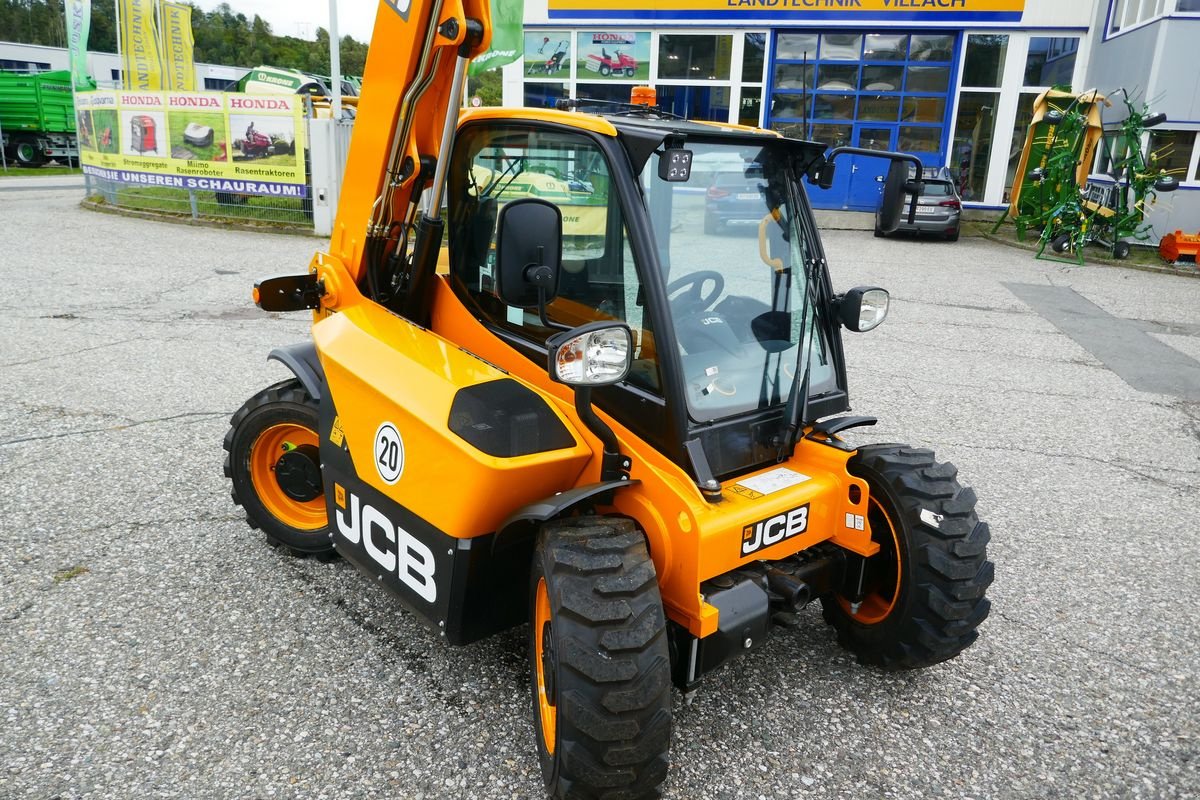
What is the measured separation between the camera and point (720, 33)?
22906mm

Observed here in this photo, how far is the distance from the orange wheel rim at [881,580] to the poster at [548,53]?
74.8 ft

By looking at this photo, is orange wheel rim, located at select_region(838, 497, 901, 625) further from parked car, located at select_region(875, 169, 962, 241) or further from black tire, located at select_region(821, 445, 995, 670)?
parked car, located at select_region(875, 169, 962, 241)

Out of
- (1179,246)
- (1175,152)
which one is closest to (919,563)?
(1179,246)

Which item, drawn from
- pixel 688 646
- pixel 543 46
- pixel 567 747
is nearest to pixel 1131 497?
pixel 688 646

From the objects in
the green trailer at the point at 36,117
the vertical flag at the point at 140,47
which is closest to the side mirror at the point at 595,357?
the vertical flag at the point at 140,47

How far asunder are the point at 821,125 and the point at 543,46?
26.3 feet

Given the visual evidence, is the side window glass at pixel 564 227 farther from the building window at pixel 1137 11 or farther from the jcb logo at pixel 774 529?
the building window at pixel 1137 11

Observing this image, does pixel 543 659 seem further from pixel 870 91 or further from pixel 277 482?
pixel 870 91

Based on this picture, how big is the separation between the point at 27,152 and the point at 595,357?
33797mm

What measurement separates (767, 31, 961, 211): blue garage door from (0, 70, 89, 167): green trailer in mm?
23506

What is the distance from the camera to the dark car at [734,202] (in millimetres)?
2990

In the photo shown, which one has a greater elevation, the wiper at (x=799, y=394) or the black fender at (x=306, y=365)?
the wiper at (x=799, y=394)

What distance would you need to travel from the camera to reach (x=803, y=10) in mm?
22141

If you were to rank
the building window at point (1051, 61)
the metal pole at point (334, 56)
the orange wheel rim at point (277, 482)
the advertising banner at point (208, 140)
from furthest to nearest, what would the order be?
the building window at point (1051, 61) → the advertising banner at point (208, 140) → the metal pole at point (334, 56) → the orange wheel rim at point (277, 482)
